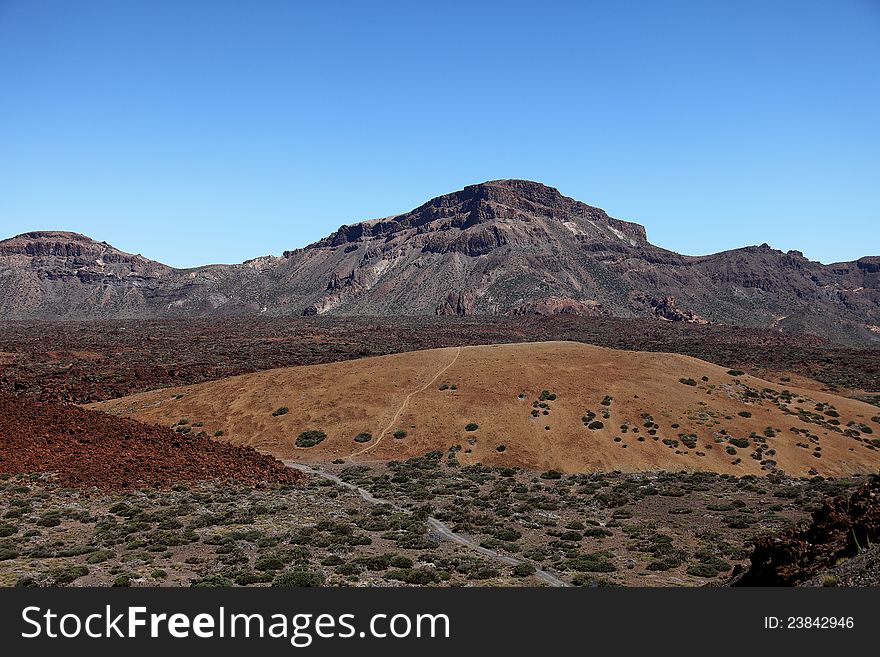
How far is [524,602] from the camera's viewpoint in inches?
463

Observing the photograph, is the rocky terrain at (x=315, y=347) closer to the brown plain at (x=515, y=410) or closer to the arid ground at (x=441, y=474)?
the arid ground at (x=441, y=474)

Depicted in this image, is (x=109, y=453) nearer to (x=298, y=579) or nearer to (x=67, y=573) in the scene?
(x=67, y=573)

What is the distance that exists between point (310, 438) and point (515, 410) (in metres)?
15.7

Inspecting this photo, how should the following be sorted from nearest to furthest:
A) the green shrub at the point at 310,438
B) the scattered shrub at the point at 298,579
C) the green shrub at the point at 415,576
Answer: the scattered shrub at the point at 298,579
the green shrub at the point at 415,576
the green shrub at the point at 310,438

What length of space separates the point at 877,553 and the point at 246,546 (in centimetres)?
1852

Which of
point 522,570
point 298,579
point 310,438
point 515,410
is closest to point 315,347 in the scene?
point 310,438

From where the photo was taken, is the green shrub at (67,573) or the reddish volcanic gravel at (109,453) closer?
the green shrub at (67,573)

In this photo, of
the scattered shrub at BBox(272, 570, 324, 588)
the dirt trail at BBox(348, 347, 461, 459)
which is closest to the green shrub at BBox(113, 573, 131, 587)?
the scattered shrub at BBox(272, 570, 324, 588)

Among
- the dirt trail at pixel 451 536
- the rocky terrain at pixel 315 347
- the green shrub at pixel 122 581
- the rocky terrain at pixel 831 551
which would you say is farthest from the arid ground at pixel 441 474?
the rocky terrain at pixel 315 347

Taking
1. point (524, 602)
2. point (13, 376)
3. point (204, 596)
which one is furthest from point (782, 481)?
point (13, 376)

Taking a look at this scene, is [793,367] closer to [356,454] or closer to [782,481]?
[782,481]

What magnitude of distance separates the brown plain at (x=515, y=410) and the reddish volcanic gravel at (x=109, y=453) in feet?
26.3

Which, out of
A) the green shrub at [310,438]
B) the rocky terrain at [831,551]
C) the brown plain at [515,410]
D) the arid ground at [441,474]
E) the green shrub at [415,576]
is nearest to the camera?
the rocky terrain at [831,551]

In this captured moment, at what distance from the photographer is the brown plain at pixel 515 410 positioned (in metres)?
41.3
